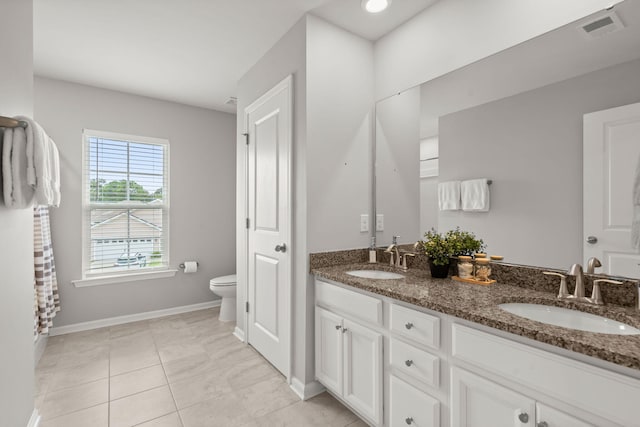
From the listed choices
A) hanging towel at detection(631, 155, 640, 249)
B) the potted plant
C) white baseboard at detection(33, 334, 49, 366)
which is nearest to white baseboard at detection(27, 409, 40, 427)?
white baseboard at detection(33, 334, 49, 366)

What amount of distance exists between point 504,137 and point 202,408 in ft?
7.65

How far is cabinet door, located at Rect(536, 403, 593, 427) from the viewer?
3.00ft

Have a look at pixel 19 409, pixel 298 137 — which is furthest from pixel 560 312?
pixel 19 409

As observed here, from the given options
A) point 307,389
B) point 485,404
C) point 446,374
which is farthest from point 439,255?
point 307,389

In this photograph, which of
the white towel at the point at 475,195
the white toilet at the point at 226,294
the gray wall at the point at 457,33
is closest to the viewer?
the gray wall at the point at 457,33

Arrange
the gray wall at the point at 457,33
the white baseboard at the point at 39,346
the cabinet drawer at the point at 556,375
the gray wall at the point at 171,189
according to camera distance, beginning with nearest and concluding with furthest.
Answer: the cabinet drawer at the point at 556,375
the gray wall at the point at 457,33
the white baseboard at the point at 39,346
the gray wall at the point at 171,189

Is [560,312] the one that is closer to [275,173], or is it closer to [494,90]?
[494,90]

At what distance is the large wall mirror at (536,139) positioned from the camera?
125 cm

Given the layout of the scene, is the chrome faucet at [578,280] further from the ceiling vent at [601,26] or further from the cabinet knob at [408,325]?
the ceiling vent at [601,26]

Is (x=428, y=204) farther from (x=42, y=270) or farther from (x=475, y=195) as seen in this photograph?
(x=42, y=270)

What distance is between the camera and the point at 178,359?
8.43ft

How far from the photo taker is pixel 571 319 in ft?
4.05

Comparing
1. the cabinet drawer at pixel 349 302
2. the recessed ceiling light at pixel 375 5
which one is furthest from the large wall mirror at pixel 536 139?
the cabinet drawer at pixel 349 302

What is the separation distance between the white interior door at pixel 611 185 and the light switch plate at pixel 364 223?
4.08 ft
